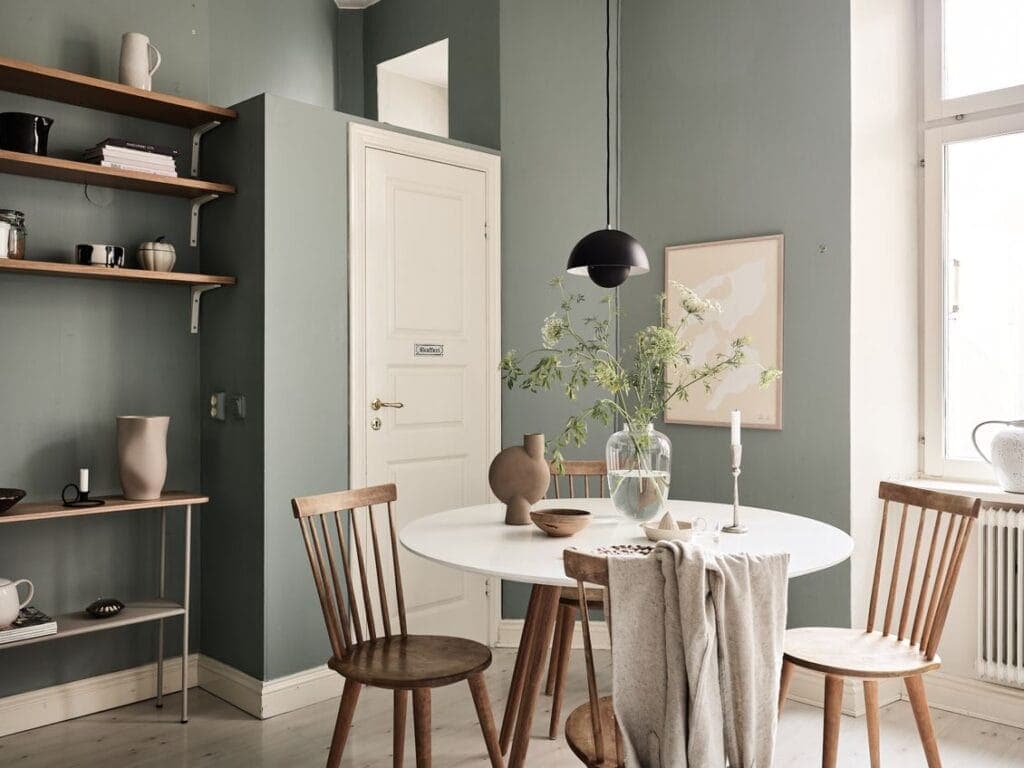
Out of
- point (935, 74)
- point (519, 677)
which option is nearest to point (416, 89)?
point (935, 74)

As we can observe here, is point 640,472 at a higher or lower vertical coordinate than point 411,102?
lower

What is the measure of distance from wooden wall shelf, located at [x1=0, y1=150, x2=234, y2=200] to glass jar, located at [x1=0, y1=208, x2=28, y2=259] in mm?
165

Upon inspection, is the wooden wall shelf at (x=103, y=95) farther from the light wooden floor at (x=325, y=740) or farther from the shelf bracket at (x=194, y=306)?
the light wooden floor at (x=325, y=740)

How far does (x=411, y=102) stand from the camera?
4.89 metres

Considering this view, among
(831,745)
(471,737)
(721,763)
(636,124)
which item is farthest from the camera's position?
(636,124)

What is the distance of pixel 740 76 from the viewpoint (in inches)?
141

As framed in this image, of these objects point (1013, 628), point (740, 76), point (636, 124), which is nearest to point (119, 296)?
point (636, 124)

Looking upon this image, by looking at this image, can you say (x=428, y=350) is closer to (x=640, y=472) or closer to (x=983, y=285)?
(x=640, y=472)

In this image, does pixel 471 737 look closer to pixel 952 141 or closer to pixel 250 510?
pixel 250 510

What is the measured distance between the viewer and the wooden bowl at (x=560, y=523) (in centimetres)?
236

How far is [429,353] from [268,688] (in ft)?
4.65

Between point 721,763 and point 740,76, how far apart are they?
2.82m

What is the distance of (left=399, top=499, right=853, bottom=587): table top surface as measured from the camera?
2.04m

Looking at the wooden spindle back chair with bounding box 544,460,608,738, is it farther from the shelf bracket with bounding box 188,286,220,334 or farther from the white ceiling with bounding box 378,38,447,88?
the white ceiling with bounding box 378,38,447,88
